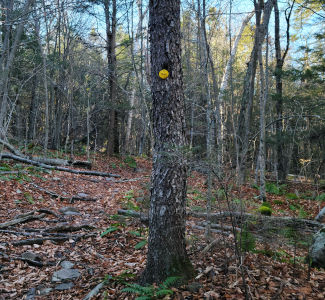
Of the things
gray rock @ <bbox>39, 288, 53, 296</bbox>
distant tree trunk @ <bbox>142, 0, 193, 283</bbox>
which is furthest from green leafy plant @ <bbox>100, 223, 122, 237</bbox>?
distant tree trunk @ <bbox>142, 0, 193, 283</bbox>

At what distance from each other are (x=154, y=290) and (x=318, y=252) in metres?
2.55

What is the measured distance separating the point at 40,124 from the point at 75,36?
8.62 m

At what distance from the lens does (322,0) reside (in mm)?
10195

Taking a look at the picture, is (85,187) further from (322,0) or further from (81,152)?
(322,0)

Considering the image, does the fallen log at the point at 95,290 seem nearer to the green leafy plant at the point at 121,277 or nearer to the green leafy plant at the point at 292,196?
the green leafy plant at the point at 121,277

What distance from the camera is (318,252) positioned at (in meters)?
3.81

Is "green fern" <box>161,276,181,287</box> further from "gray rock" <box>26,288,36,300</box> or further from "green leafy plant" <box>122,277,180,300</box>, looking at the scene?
"gray rock" <box>26,288,36,300</box>

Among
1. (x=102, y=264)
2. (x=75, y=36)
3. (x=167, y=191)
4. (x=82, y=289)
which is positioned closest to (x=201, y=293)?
(x=167, y=191)

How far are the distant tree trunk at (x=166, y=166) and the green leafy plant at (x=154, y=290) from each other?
0.60ft

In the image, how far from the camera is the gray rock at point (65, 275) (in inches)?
150

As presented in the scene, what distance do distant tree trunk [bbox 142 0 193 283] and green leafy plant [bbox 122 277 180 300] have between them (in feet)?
0.60

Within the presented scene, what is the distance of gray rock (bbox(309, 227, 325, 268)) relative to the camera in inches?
147

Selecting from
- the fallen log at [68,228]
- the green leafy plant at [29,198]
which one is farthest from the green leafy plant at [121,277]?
the green leafy plant at [29,198]

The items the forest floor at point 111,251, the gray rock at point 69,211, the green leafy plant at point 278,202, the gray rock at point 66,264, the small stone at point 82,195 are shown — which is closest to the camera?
the forest floor at point 111,251
